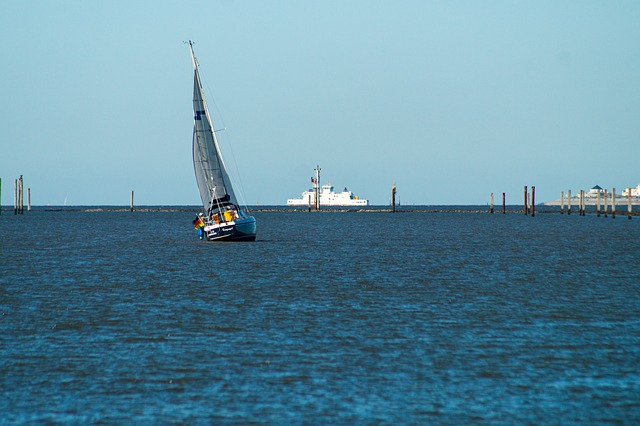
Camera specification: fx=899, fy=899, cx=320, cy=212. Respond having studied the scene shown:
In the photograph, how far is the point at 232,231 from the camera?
2432 inches

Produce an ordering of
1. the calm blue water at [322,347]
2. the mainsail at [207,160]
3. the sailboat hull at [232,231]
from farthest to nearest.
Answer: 1. the mainsail at [207,160]
2. the sailboat hull at [232,231]
3. the calm blue water at [322,347]

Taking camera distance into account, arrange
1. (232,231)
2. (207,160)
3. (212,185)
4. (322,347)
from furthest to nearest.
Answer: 1. (207,160)
2. (212,185)
3. (232,231)
4. (322,347)

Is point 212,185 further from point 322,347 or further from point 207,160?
point 322,347

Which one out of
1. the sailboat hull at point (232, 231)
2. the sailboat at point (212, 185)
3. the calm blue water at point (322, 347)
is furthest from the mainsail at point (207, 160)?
the calm blue water at point (322, 347)

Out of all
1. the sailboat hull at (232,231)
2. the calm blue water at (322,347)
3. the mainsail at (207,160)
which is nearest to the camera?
the calm blue water at (322,347)

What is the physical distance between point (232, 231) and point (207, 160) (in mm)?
5516

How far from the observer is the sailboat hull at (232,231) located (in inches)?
2425

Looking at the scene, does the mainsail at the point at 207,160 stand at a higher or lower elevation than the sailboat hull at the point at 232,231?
higher

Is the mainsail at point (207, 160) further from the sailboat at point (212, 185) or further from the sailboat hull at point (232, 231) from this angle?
the sailboat hull at point (232, 231)

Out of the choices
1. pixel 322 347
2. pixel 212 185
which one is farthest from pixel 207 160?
pixel 322 347

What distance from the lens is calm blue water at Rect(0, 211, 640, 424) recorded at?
14.2 metres

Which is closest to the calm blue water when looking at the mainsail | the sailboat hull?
the sailboat hull

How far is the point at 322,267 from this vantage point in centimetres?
4409

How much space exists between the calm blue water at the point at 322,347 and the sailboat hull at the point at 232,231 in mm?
21148
